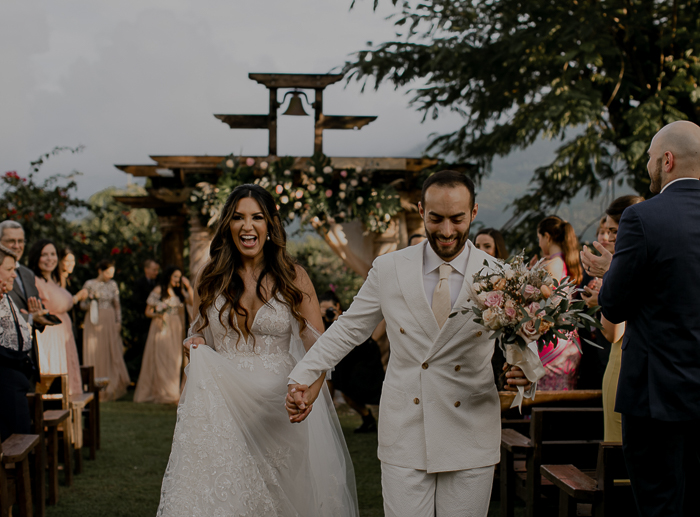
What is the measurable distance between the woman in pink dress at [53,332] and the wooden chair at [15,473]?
114 inches

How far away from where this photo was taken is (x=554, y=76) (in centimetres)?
994

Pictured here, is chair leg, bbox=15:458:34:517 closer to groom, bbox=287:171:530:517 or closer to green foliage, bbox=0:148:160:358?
groom, bbox=287:171:530:517

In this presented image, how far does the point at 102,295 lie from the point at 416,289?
942cm

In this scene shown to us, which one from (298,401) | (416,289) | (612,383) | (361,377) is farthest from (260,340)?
(361,377)

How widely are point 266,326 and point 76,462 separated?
155 inches

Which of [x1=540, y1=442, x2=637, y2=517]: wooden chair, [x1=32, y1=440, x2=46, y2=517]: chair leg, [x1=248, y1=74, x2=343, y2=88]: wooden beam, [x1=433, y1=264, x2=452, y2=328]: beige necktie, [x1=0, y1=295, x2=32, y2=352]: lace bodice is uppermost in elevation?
[x1=248, y1=74, x2=343, y2=88]: wooden beam

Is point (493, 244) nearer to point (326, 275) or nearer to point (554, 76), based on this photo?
point (554, 76)

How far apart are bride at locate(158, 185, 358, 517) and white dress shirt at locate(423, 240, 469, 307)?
1.21 meters

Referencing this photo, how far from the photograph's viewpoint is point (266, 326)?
12.8 ft

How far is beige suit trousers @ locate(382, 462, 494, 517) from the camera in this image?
279 centimetres

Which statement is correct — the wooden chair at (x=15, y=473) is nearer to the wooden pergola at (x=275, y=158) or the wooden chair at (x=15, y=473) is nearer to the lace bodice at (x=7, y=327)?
the lace bodice at (x=7, y=327)

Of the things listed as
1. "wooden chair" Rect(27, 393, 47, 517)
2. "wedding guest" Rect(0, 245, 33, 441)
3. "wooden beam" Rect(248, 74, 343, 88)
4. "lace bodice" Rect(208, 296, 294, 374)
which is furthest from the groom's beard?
"wooden beam" Rect(248, 74, 343, 88)

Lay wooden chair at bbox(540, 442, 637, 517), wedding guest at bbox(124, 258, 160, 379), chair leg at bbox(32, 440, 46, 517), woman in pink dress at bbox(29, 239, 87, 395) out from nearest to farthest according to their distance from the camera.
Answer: wooden chair at bbox(540, 442, 637, 517), chair leg at bbox(32, 440, 46, 517), woman in pink dress at bbox(29, 239, 87, 395), wedding guest at bbox(124, 258, 160, 379)

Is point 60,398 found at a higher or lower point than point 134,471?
higher
